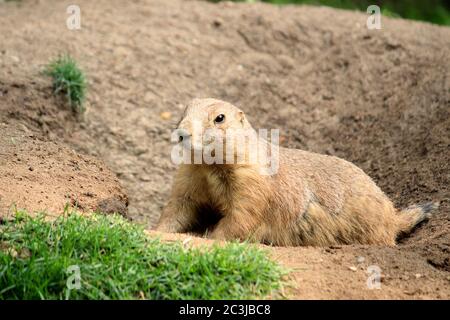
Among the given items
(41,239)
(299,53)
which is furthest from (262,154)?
(299,53)

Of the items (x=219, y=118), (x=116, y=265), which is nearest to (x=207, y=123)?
(x=219, y=118)

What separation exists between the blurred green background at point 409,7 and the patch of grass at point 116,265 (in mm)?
10766

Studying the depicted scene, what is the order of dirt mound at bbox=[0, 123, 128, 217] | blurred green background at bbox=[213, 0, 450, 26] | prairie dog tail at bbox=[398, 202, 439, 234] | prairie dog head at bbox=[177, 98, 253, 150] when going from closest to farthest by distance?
dirt mound at bbox=[0, 123, 128, 217], prairie dog head at bbox=[177, 98, 253, 150], prairie dog tail at bbox=[398, 202, 439, 234], blurred green background at bbox=[213, 0, 450, 26]

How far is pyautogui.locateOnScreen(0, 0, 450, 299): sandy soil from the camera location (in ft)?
30.0

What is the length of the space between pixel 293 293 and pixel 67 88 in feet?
17.7

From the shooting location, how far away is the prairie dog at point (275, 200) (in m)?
6.84

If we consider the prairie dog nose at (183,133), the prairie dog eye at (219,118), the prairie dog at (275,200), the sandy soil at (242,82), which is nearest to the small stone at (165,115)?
the sandy soil at (242,82)

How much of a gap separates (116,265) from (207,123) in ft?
6.14

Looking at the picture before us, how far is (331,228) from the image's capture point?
740 cm

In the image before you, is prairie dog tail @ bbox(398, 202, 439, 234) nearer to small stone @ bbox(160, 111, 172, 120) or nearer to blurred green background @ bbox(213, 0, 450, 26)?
small stone @ bbox(160, 111, 172, 120)

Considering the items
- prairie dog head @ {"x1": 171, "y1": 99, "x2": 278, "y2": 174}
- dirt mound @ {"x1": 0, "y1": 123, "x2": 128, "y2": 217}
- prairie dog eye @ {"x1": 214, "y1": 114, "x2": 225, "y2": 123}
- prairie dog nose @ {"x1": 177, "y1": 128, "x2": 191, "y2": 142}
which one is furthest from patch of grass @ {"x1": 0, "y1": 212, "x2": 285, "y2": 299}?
prairie dog eye @ {"x1": 214, "y1": 114, "x2": 225, "y2": 123}

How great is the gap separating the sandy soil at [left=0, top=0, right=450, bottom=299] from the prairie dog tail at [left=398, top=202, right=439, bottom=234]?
11cm

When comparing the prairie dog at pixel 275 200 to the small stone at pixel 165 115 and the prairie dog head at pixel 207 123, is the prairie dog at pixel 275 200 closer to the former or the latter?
the prairie dog head at pixel 207 123
